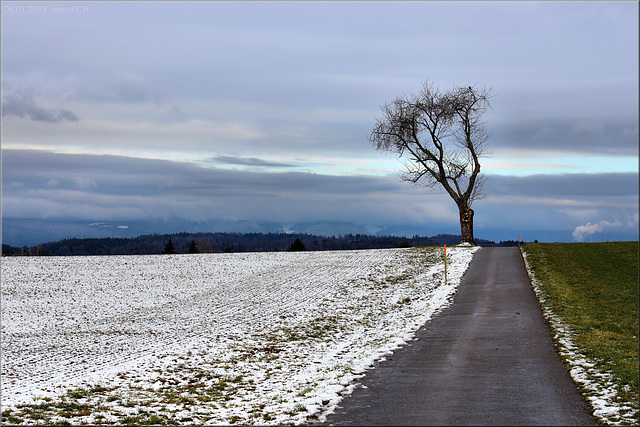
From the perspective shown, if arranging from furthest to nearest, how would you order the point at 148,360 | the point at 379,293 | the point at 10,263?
the point at 10,263 < the point at 379,293 < the point at 148,360

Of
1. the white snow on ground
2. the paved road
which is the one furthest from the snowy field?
the white snow on ground

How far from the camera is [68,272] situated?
34531mm

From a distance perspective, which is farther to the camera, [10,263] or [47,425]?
[10,263]

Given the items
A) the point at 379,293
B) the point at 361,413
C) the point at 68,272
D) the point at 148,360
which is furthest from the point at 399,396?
the point at 68,272

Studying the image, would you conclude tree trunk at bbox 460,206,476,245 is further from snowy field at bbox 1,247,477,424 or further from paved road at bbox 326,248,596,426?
paved road at bbox 326,248,596,426

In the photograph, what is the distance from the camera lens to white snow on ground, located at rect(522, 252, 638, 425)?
25.5 ft

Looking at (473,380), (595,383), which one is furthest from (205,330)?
(595,383)

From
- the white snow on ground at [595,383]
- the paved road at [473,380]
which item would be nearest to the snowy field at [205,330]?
the paved road at [473,380]

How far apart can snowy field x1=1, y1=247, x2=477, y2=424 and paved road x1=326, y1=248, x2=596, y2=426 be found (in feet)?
2.13

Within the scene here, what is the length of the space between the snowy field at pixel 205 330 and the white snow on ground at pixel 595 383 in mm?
3822

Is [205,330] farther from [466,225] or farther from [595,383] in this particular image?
[466,225]

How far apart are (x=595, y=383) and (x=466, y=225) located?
3269cm

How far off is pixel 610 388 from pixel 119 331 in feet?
53.9

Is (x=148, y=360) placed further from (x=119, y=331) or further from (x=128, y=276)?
(x=128, y=276)
